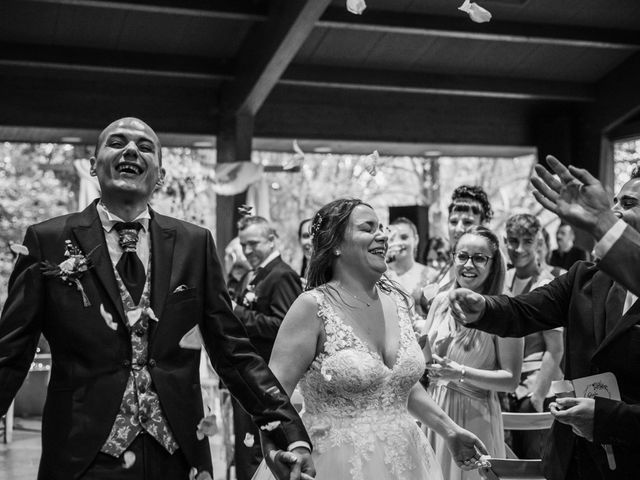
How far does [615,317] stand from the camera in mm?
2775

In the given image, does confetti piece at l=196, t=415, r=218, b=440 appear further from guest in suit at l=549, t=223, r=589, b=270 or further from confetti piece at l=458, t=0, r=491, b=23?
guest in suit at l=549, t=223, r=589, b=270

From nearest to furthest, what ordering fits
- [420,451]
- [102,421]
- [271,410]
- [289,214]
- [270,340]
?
[102,421]
[271,410]
[420,451]
[270,340]
[289,214]

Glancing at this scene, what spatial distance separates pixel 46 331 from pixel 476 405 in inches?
91.2

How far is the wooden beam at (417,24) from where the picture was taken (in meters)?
7.88

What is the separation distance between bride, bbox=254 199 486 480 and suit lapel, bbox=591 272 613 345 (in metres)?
0.78

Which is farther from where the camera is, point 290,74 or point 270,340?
point 290,74

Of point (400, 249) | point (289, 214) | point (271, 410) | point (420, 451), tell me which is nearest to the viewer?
point (271, 410)

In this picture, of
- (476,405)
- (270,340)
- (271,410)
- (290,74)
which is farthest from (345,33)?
(271,410)

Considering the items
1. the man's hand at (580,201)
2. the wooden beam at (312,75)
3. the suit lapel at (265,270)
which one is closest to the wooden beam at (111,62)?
the wooden beam at (312,75)

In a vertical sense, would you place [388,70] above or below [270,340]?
above

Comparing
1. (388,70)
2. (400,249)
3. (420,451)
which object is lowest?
(420,451)

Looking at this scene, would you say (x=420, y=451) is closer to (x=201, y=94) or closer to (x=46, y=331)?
(x=46, y=331)

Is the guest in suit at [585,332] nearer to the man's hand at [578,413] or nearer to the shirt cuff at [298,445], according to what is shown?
the man's hand at [578,413]

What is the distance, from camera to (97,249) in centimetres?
261
